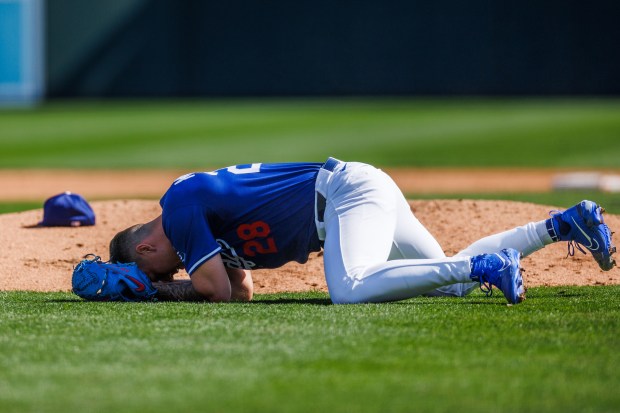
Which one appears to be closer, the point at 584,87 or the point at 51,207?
the point at 51,207

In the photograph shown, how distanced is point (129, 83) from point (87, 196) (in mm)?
14528

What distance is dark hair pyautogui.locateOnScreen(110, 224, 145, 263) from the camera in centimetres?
479

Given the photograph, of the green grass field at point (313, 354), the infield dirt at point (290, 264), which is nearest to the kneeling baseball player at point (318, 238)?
the green grass field at point (313, 354)

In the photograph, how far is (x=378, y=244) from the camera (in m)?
4.57

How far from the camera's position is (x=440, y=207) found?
7.26 metres

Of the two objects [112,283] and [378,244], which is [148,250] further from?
[378,244]

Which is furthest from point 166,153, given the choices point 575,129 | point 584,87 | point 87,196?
point 584,87

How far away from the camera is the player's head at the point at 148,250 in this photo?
473cm

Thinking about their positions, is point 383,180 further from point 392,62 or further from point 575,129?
point 392,62

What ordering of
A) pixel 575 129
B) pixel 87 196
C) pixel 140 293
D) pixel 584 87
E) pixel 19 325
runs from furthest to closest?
pixel 584 87
pixel 575 129
pixel 87 196
pixel 140 293
pixel 19 325

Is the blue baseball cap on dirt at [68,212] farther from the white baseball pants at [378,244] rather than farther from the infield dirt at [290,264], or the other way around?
the white baseball pants at [378,244]

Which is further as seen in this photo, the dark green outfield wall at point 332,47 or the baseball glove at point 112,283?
the dark green outfield wall at point 332,47

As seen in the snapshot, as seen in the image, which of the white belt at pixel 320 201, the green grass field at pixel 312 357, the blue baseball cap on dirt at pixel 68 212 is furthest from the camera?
the blue baseball cap on dirt at pixel 68 212

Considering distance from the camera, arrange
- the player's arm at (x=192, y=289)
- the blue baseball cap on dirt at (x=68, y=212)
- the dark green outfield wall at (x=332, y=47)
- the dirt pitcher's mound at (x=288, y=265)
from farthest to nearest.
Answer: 1. the dark green outfield wall at (x=332, y=47)
2. the blue baseball cap on dirt at (x=68, y=212)
3. the dirt pitcher's mound at (x=288, y=265)
4. the player's arm at (x=192, y=289)
